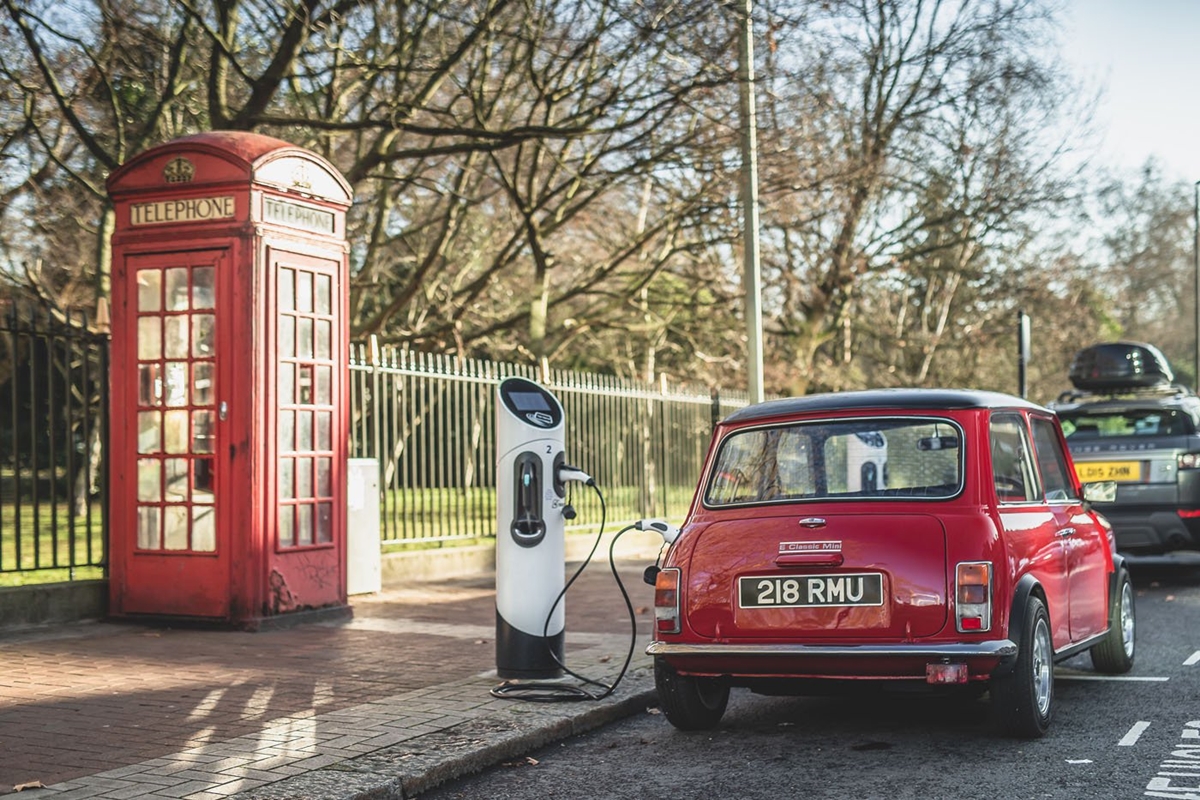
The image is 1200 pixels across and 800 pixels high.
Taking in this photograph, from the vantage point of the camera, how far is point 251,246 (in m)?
9.78

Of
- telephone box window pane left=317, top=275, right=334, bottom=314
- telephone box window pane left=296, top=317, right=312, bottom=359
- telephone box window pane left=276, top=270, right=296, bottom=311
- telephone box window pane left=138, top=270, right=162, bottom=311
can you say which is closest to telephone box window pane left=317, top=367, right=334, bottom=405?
telephone box window pane left=296, top=317, right=312, bottom=359

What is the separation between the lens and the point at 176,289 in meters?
10.0

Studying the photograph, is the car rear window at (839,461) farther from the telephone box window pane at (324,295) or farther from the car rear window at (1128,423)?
the car rear window at (1128,423)

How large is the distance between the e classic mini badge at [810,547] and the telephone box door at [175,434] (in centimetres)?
496

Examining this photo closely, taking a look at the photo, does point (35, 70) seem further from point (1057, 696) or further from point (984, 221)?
point (984, 221)

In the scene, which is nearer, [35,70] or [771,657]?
[771,657]

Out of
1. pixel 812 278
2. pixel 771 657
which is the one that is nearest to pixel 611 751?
pixel 771 657

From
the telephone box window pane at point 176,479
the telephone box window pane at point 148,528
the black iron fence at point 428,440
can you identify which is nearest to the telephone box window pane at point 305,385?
the telephone box window pane at point 176,479

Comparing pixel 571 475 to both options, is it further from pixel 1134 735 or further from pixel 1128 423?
pixel 1128 423

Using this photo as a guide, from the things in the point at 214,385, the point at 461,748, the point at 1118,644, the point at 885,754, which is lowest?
the point at 885,754

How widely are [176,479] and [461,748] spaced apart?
4776 mm

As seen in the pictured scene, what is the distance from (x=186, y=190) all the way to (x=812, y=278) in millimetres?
16269

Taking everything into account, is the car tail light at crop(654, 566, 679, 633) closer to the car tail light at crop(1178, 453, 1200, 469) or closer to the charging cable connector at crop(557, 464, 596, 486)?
the charging cable connector at crop(557, 464, 596, 486)

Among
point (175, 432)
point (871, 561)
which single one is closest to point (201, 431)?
point (175, 432)
